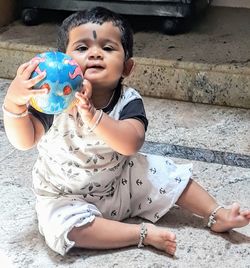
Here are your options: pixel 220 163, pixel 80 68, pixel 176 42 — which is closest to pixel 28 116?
pixel 80 68

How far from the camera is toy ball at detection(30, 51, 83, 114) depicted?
85cm

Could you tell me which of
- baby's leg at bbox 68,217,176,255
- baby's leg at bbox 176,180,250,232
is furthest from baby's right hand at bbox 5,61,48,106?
baby's leg at bbox 176,180,250,232

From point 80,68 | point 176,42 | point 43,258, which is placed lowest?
point 43,258

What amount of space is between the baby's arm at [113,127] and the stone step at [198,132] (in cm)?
38

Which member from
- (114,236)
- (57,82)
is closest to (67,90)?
(57,82)

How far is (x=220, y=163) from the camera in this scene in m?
1.28

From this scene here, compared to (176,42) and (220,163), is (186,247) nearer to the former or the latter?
(220,163)

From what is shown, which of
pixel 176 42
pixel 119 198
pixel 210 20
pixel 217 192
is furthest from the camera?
pixel 210 20

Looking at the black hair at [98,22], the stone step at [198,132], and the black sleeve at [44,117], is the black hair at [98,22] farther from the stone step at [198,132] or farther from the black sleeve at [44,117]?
the stone step at [198,132]

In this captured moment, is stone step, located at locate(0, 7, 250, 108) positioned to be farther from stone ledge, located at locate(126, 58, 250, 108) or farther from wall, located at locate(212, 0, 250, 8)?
wall, located at locate(212, 0, 250, 8)

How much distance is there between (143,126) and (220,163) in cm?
36

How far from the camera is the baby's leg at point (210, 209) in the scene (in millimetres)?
1004

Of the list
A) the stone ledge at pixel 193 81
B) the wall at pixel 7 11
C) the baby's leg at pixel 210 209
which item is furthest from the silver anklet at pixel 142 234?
the wall at pixel 7 11

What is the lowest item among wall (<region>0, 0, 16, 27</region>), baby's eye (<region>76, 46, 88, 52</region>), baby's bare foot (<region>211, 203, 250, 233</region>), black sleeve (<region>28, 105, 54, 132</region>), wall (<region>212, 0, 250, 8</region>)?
baby's bare foot (<region>211, 203, 250, 233</region>)
